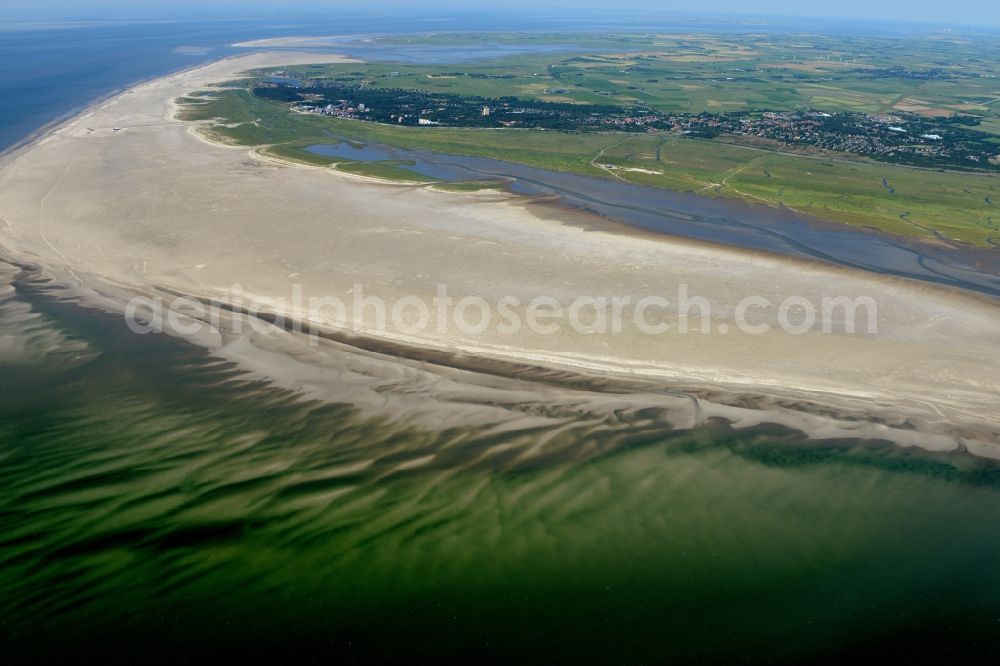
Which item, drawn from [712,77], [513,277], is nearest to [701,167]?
[513,277]

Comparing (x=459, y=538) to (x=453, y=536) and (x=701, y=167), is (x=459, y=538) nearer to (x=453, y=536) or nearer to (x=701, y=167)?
(x=453, y=536)

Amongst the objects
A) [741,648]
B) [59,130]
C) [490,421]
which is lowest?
[741,648]

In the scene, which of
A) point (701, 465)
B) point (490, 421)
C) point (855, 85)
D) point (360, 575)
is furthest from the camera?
point (855, 85)

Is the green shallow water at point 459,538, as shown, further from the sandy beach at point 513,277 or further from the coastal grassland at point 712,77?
the coastal grassland at point 712,77

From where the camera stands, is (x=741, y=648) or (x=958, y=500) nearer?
(x=741, y=648)

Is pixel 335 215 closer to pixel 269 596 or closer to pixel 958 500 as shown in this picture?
pixel 269 596

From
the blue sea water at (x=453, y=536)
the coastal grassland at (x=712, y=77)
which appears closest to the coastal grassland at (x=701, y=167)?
the coastal grassland at (x=712, y=77)

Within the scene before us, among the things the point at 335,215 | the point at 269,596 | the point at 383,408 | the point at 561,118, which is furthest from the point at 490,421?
the point at 561,118

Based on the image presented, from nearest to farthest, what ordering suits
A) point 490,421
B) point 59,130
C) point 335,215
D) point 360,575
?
point 360,575
point 490,421
point 335,215
point 59,130
